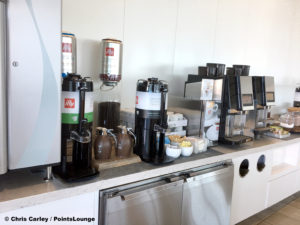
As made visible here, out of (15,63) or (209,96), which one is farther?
(209,96)

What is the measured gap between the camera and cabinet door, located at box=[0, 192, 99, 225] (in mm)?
1053

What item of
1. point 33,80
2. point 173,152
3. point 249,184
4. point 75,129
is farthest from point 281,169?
point 33,80

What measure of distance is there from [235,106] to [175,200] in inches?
31.2

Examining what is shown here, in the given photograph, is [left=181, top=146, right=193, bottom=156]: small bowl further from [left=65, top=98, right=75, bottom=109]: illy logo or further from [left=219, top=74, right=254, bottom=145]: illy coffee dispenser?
[left=65, top=98, right=75, bottom=109]: illy logo

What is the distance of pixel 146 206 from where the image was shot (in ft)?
4.60

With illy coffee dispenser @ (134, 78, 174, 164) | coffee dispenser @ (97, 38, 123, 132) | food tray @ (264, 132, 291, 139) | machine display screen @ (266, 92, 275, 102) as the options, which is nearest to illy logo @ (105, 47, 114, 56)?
coffee dispenser @ (97, 38, 123, 132)

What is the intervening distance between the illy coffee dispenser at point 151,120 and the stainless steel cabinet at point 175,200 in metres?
0.16

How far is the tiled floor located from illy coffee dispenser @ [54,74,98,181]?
1.71m

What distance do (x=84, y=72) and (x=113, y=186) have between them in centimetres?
84

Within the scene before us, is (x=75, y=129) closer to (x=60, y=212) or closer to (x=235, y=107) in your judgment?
(x=60, y=212)

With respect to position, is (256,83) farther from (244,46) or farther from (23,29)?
(23,29)

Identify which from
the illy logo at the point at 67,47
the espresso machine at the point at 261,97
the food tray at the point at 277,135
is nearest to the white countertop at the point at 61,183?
the illy logo at the point at 67,47

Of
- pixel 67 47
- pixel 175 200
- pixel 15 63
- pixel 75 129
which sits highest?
pixel 67 47

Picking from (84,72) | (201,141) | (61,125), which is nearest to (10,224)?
(61,125)
